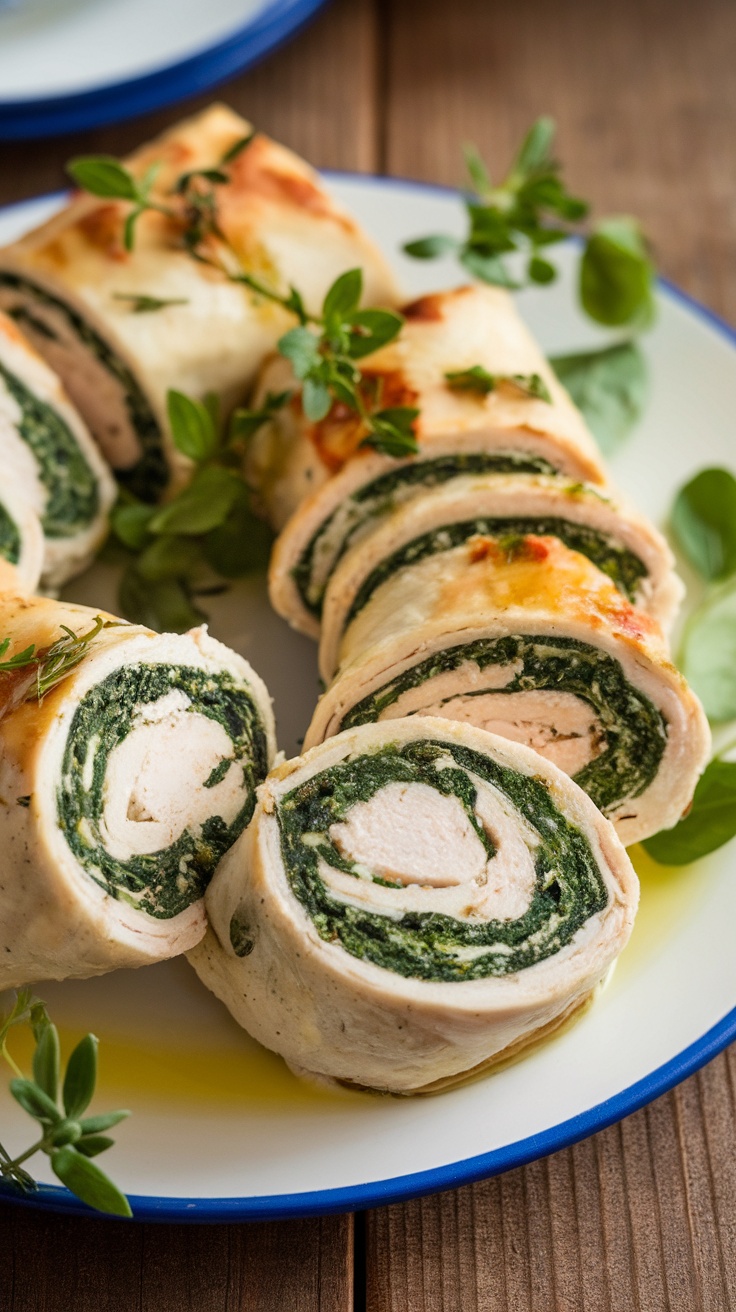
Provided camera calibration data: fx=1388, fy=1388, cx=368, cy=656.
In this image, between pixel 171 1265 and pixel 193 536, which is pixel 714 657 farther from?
pixel 171 1265

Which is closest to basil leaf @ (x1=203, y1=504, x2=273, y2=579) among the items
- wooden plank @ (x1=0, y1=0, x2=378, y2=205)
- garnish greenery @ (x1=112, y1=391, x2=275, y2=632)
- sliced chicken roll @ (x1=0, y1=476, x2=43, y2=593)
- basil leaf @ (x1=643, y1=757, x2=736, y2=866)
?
garnish greenery @ (x1=112, y1=391, x2=275, y2=632)

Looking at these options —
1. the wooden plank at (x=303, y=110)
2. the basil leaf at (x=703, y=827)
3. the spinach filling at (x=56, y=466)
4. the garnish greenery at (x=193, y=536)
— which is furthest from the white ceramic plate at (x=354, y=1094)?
the wooden plank at (x=303, y=110)

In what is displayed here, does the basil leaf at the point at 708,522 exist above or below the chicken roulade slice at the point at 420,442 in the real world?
below

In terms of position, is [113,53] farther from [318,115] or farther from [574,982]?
[574,982]

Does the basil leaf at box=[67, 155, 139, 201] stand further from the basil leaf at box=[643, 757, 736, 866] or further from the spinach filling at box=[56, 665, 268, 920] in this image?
the basil leaf at box=[643, 757, 736, 866]

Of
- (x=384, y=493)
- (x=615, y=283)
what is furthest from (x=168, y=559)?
(x=615, y=283)

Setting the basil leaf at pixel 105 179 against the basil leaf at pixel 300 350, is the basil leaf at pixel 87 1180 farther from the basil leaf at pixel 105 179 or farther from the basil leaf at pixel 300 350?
the basil leaf at pixel 105 179

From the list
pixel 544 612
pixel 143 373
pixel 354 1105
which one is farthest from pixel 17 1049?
pixel 143 373
